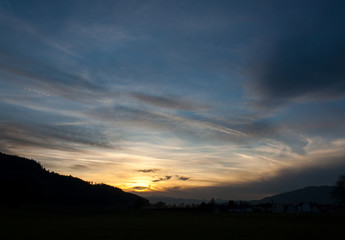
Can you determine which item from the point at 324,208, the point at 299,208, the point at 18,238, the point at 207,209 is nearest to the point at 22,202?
the point at 207,209

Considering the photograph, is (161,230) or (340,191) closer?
(161,230)

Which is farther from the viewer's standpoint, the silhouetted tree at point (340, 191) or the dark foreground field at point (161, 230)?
the silhouetted tree at point (340, 191)

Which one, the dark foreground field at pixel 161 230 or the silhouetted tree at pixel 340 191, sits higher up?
the silhouetted tree at pixel 340 191

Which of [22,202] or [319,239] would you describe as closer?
[319,239]

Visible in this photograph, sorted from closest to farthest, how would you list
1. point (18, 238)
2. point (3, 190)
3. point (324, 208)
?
point (18, 238) → point (3, 190) → point (324, 208)

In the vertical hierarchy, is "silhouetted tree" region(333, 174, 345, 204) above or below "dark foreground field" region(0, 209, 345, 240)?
above

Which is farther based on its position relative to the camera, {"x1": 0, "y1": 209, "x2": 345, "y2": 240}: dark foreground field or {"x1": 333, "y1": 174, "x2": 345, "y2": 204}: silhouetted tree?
{"x1": 333, "y1": 174, "x2": 345, "y2": 204}: silhouetted tree

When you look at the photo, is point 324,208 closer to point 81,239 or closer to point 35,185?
point 35,185

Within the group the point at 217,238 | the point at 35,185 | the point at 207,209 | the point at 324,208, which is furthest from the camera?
the point at 324,208

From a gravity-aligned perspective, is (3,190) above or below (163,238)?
above

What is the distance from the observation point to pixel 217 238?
27953 mm

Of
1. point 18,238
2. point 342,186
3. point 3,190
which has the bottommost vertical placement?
point 18,238

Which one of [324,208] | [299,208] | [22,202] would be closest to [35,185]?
[22,202]

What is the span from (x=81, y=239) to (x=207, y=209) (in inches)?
4360
